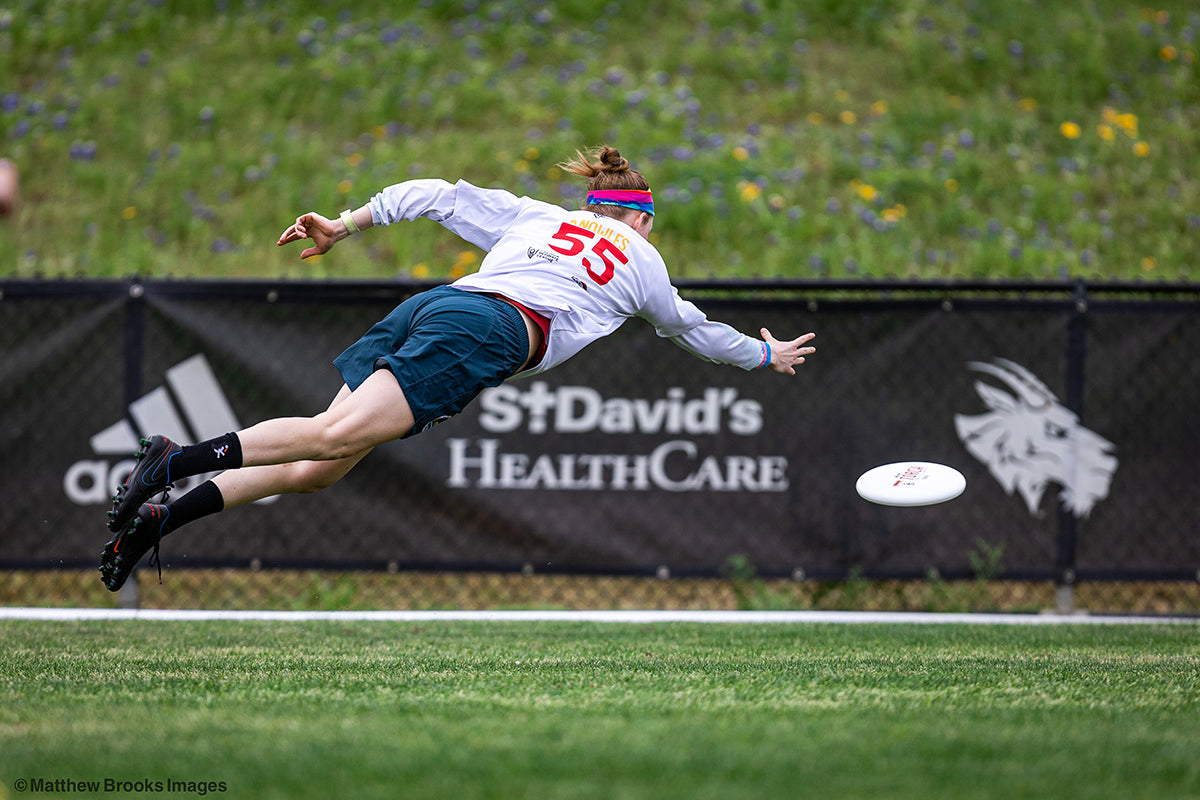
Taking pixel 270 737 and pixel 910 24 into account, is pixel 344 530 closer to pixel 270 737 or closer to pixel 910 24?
pixel 270 737

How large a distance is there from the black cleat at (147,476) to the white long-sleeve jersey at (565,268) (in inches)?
43.0

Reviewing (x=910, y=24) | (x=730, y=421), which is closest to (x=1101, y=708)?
(x=730, y=421)

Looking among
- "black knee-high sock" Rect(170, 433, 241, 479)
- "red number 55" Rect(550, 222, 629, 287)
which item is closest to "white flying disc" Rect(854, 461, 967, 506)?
"red number 55" Rect(550, 222, 629, 287)

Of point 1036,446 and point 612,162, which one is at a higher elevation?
point 612,162

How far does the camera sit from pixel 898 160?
1037cm

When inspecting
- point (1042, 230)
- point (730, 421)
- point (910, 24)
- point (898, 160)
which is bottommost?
point (730, 421)

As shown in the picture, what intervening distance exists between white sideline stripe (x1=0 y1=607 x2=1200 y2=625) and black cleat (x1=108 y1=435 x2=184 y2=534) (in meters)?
1.72

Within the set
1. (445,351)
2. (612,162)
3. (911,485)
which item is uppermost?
(612,162)

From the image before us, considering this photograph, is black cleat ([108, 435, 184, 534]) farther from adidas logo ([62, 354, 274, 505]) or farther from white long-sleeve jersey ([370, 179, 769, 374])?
adidas logo ([62, 354, 274, 505])

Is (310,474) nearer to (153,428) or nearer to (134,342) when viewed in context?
(153,428)

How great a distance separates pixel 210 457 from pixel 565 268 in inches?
52.2

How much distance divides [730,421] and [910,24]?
27.0ft

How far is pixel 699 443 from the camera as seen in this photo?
5.95 meters

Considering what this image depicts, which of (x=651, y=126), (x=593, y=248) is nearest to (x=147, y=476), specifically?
(x=593, y=248)
